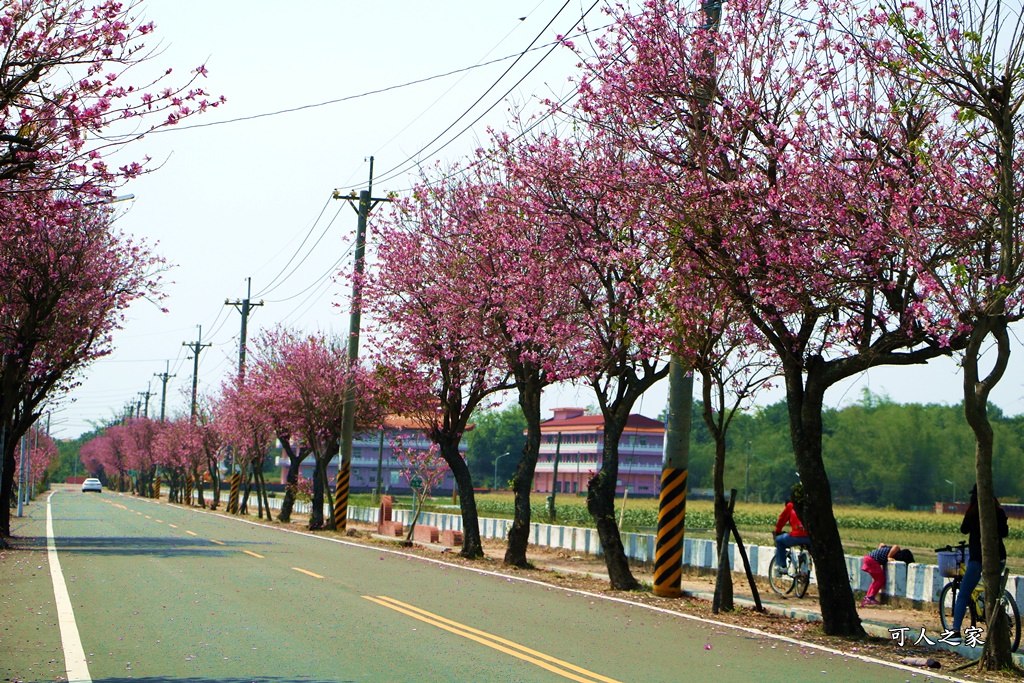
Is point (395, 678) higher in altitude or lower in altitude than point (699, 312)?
lower

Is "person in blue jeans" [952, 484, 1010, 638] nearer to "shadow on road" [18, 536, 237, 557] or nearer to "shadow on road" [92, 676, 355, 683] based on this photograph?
"shadow on road" [92, 676, 355, 683]

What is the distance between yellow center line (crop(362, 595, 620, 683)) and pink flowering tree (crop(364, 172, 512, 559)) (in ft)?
34.6

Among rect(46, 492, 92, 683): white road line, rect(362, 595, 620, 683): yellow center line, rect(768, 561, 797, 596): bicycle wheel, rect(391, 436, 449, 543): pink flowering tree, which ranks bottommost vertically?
rect(46, 492, 92, 683): white road line

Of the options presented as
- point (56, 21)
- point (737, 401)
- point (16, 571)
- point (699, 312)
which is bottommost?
point (16, 571)

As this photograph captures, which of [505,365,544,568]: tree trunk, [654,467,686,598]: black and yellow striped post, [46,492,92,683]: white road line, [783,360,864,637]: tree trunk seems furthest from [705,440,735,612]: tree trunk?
[46,492,92,683]: white road line

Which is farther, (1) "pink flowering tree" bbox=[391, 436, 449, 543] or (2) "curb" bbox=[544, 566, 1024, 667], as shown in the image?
(1) "pink flowering tree" bbox=[391, 436, 449, 543]

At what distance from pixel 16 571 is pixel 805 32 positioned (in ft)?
51.6

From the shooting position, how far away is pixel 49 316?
27.6 meters

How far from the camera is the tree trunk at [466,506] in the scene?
28609 millimetres

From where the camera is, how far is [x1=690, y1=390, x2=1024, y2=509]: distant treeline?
253ft

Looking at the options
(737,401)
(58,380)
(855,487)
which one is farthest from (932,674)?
(855,487)

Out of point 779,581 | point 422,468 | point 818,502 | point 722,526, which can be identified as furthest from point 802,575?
point 422,468

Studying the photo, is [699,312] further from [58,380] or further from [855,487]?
[855,487]

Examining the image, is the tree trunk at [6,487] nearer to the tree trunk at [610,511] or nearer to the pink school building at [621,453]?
the tree trunk at [610,511]
